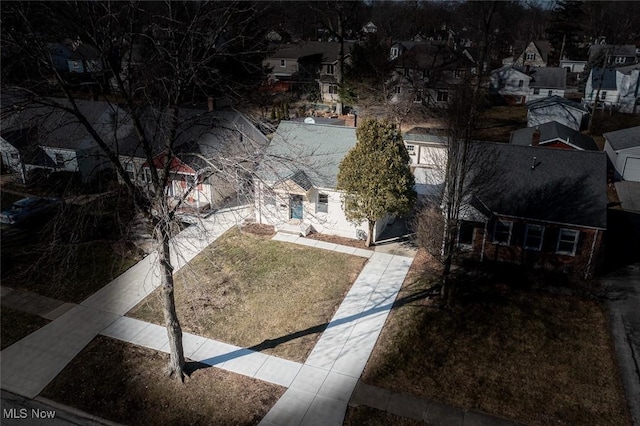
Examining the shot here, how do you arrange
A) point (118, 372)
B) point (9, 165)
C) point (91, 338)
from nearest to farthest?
point (118, 372) < point (91, 338) < point (9, 165)

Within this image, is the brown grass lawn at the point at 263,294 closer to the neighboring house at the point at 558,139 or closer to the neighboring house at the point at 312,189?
the neighboring house at the point at 312,189

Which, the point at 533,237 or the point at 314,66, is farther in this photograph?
the point at 314,66

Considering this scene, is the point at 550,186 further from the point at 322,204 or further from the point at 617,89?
the point at 617,89

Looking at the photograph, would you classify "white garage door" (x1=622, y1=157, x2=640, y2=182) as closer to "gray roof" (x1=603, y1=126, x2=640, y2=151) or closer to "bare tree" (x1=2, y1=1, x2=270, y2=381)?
"gray roof" (x1=603, y1=126, x2=640, y2=151)

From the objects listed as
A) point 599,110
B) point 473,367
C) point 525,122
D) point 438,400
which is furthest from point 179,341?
point 599,110

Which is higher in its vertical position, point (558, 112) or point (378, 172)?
point (378, 172)

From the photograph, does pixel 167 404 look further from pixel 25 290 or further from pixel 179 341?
pixel 25 290

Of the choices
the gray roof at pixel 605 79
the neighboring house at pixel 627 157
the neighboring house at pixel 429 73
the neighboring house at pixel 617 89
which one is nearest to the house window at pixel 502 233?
the neighboring house at pixel 627 157

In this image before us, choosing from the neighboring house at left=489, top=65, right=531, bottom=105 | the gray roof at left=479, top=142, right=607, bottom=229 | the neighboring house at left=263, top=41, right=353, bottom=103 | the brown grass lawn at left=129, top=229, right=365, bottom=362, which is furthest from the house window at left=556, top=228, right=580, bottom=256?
the neighboring house at left=489, top=65, right=531, bottom=105

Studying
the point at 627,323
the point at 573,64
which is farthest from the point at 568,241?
the point at 573,64
